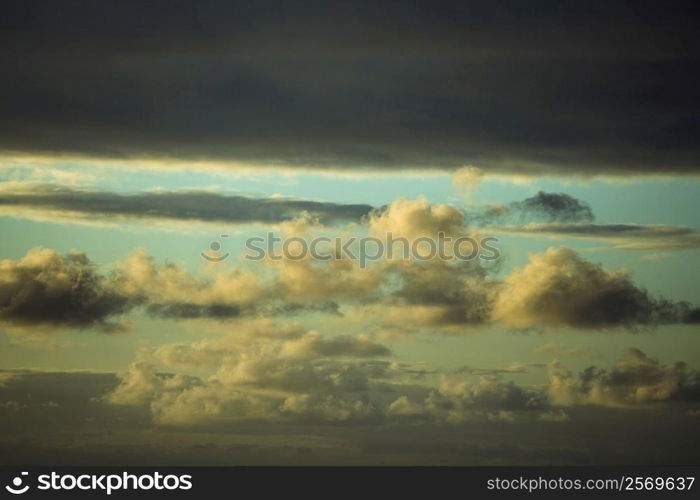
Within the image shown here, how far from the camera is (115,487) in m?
25.9

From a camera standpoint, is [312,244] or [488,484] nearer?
[488,484]

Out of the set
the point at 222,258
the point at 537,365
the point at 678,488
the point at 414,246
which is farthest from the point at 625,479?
the point at 222,258

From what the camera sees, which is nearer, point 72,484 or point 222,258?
point 72,484

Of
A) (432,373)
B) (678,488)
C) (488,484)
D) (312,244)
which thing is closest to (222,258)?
(312,244)

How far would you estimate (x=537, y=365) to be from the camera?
Answer: 94.1 feet

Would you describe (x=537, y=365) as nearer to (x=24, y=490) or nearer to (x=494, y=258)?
(x=494, y=258)

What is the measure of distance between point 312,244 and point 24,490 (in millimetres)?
6342

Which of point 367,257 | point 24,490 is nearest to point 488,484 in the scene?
point 367,257

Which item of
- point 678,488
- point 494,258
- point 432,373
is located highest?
point 494,258

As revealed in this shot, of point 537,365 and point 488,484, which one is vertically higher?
point 537,365

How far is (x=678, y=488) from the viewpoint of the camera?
25859mm

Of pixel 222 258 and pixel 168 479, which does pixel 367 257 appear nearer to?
pixel 222 258

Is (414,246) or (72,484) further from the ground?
(414,246)

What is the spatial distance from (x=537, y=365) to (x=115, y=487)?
24.4 feet
